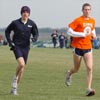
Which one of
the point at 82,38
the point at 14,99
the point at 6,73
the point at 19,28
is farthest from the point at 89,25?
the point at 6,73

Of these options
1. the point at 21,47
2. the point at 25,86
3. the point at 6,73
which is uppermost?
the point at 21,47

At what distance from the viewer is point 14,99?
11648 mm

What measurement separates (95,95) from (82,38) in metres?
1.35

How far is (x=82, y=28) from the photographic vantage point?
→ 41.0ft

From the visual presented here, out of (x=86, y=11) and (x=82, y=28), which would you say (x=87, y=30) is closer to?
(x=82, y=28)

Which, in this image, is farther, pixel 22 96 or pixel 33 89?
pixel 33 89

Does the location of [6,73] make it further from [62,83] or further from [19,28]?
[19,28]

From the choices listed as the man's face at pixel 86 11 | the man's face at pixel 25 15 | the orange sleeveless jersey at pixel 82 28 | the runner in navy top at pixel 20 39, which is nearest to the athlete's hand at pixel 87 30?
the orange sleeveless jersey at pixel 82 28

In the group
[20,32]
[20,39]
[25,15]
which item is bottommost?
[20,39]

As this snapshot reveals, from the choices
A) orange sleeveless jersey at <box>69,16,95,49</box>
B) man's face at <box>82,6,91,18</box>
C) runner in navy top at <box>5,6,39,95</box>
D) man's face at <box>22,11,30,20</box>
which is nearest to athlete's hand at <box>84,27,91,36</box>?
orange sleeveless jersey at <box>69,16,95,49</box>

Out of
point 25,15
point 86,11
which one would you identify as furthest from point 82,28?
point 25,15

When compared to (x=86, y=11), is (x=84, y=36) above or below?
below

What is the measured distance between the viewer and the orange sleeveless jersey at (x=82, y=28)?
12477 mm

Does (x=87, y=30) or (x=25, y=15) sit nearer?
(x=25, y=15)
